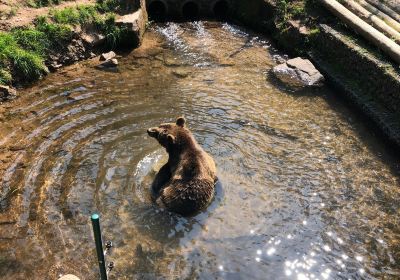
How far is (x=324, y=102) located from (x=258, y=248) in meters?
5.74

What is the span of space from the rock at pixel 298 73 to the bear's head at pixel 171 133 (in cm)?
525

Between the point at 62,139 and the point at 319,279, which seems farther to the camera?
the point at 62,139

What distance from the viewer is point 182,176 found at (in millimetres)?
7023

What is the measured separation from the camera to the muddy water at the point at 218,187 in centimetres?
668

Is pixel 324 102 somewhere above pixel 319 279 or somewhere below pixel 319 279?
below

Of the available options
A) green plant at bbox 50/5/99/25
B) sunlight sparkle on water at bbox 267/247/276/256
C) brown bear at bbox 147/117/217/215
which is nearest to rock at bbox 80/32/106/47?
green plant at bbox 50/5/99/25

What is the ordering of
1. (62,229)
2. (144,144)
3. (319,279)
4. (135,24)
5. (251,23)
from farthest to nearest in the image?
(251,23) → (135,24) → (144,144) → (62,229) → (319,279)

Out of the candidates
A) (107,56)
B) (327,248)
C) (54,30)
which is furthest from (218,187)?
(54,30)

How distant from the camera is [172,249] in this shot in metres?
6.80

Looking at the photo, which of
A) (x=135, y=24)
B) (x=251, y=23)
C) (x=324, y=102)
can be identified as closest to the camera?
(x=324, y=102)

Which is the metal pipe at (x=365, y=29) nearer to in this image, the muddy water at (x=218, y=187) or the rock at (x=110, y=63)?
the muddy water at (x=218, y=187)

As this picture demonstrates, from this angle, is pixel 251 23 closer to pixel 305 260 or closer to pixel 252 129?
pixel 252 129

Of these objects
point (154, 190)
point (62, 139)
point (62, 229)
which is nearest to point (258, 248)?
point (154, 190)

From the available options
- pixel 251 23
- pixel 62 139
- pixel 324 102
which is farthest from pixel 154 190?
pixel 251 23
